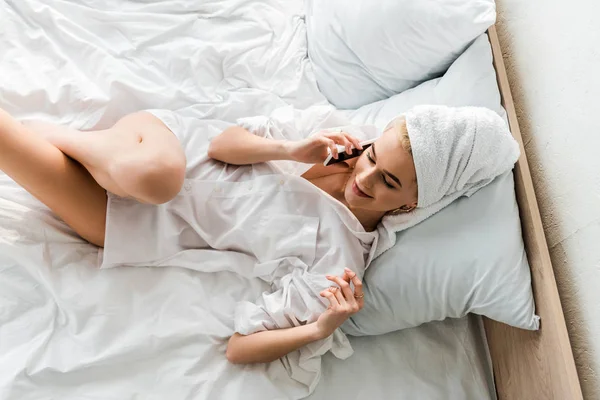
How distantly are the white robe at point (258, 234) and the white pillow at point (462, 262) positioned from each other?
72 mm

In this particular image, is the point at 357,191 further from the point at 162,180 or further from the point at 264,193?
the point at 162,180

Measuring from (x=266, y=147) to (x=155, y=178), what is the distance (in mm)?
257

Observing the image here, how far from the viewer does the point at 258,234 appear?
111 cm

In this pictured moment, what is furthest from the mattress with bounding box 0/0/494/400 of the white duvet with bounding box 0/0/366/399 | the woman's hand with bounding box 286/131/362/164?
the woman's hand with bounding box 286/131/362/164

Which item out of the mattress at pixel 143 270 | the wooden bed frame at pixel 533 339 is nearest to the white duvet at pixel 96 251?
the mattress at pixel 143 270

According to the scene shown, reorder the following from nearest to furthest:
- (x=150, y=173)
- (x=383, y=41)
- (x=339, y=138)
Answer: (x=150, y=173), (x=339, y=138), (x=383, y=41)

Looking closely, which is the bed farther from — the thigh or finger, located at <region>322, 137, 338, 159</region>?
finger, located at <region>322, 137, 338, 159</region>

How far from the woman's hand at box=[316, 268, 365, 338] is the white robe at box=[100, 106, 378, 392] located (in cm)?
6

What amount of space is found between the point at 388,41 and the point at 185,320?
80 cm

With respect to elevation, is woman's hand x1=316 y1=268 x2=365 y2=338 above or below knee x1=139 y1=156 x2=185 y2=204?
below

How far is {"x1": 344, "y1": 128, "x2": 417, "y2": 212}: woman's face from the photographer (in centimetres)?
100

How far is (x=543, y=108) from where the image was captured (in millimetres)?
1083

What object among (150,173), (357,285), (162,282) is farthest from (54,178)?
(357,285)

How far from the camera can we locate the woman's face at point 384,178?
3.27ft
